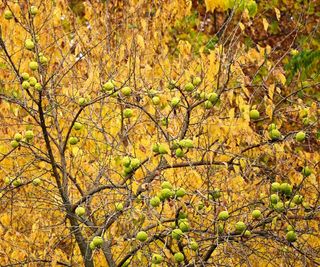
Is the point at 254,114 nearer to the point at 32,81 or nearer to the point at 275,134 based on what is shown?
the point at 275,134

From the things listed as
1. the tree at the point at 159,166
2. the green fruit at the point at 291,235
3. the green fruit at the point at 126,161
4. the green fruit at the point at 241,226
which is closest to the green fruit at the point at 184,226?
the tree at the point at 159,166

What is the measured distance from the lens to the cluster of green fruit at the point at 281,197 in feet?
16.2

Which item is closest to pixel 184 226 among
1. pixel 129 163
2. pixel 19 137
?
pixel 129 163

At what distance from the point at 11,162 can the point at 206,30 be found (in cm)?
747

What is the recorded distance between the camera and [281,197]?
514cm

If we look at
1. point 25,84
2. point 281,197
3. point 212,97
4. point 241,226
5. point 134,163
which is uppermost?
point 25,84

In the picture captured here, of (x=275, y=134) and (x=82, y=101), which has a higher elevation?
(x=82, y=101)

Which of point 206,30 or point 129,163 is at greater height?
point 206,30

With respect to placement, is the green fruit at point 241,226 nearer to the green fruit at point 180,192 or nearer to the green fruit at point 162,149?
the green fruit at point 180,192

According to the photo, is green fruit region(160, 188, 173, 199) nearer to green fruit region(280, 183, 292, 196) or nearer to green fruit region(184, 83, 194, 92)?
green fruit region(280, 183, 292, 196)

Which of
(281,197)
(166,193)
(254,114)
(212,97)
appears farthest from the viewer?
(254,114)

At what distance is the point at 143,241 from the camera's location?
4.85 meters

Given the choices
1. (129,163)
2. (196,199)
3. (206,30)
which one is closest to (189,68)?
(196,199)

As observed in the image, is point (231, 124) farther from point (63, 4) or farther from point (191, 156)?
point (63, 4)
